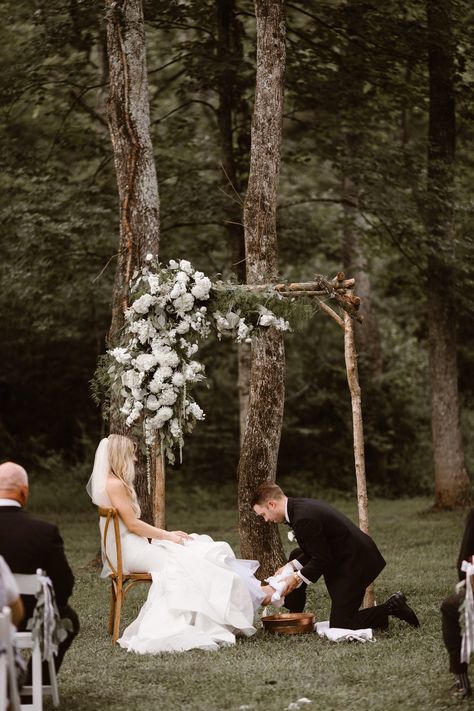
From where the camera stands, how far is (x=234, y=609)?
29.6ft

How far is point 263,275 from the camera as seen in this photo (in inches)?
448

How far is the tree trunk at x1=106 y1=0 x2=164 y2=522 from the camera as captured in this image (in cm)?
1272

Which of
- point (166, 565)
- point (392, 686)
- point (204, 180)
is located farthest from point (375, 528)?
point (392, 686)

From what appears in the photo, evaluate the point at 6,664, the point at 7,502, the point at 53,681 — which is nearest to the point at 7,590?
the point at 6,664

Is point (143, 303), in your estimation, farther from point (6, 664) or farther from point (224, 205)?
point (224, 205)

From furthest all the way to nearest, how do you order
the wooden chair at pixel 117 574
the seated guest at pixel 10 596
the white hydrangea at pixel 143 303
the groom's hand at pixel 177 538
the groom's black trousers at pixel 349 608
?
the white hydrangea at pixel 143 303 < the groom's hand at pixel 177 538 < the wooden chair at pixel 117 574 < the groom's black trousers at pixel 349 608 < the seated guest at pixel 10 596

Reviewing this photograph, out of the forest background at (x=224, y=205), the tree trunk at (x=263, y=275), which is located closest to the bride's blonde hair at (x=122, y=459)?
the tree trunk at (x=263, y=275)

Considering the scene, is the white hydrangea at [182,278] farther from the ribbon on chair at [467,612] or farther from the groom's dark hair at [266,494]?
the ribbon on chair at [467,612]

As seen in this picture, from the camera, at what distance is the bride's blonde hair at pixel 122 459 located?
364 inches

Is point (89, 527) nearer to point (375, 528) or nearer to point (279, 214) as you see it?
point (375, 528)

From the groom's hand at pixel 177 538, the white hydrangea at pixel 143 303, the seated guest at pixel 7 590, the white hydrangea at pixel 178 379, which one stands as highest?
the white hydrangea at pixel 143 303

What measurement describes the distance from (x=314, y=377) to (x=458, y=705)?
58.5ft

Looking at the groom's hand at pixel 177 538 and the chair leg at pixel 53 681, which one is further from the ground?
the groom's hand at pixel 177 538

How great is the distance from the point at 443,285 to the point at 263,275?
7725mm
